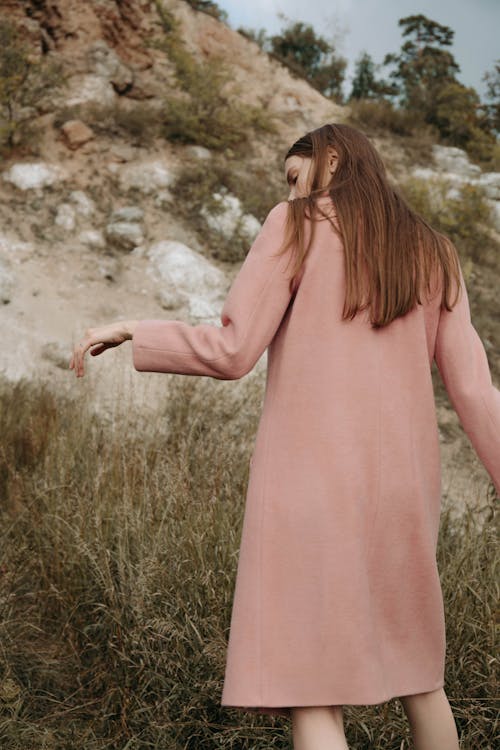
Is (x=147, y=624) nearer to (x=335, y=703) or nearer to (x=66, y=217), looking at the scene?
(x=335, y=703)

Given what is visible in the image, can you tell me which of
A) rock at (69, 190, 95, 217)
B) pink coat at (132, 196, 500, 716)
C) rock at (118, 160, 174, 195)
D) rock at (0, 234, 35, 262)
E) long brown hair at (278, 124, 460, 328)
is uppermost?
long brown hair at (278, 124, 460, 328)

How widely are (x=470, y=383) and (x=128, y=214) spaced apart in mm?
7517

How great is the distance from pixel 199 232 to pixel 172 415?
4051mm

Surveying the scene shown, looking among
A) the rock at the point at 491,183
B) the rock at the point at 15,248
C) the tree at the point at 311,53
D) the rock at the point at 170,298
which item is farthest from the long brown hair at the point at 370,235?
the tree at the point at 311,53

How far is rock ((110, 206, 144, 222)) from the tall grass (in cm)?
543

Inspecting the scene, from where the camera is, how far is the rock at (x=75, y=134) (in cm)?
970

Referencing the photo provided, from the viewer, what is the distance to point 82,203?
902 cm

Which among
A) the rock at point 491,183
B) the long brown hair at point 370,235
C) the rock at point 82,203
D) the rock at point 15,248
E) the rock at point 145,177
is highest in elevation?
the long brown hair at point 370,235

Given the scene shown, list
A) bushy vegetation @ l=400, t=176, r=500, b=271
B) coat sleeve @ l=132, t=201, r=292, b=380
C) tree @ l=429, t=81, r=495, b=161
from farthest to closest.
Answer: tree @ l=429, t=81, r=495, b=161 < bushy vegetation @ l=400, t=176, r=500, b=271 < coat sleeve @ l=132, t=201, r=292, b=380

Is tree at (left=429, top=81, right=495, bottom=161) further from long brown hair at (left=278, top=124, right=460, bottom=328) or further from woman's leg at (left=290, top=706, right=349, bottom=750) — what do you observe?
woman's leg at (left=290, top=706, right=349, bottom=750)

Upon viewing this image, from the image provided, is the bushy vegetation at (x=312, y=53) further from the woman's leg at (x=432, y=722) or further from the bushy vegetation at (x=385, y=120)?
the woman's leg at (x=432, y=722)

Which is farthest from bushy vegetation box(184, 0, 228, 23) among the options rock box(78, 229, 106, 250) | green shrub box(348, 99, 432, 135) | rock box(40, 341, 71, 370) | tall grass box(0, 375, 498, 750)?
tall grass box(0, 375, 498, 750)

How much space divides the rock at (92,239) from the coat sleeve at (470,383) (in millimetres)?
7093

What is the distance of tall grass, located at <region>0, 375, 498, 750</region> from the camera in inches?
103
